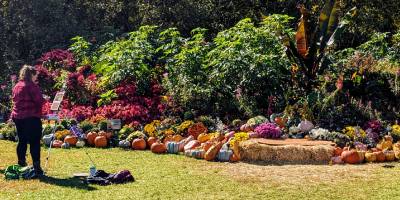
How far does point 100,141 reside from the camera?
1145cm

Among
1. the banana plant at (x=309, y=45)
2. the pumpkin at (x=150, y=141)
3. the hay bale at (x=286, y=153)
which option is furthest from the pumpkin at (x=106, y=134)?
the banana plant at (x=309, y=45)

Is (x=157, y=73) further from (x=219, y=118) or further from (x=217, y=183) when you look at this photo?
(x=217, y=183)

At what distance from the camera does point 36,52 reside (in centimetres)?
1806

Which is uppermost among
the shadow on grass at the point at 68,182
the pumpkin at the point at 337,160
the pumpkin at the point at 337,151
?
the pumpkin at the point at 337,151

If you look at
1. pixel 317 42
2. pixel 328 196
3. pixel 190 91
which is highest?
pixel 317 42

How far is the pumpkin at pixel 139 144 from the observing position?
11234 mm

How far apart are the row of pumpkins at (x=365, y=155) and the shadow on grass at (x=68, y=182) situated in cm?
417

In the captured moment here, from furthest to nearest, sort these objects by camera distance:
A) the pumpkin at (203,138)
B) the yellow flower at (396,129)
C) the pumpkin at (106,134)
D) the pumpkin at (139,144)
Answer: the pumpkin at (106,134)
the pumpkin at (139,144)
the pumpkin at (203,138)
the yellow flower at (396,129)

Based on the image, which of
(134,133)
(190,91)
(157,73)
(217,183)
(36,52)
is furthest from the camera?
(36,52)

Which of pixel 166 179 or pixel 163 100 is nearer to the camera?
pixel 166 179

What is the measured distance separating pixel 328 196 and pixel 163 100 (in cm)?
594

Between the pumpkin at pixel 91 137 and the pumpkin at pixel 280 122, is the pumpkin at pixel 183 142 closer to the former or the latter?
the pumpkin at pixel 280 122

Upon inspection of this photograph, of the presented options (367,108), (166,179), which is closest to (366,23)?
(367,108)

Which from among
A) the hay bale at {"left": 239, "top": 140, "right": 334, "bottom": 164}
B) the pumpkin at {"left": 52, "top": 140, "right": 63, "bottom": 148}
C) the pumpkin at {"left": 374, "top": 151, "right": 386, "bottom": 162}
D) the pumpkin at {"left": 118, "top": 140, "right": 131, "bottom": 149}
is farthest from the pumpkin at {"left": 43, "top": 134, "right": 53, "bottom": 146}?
the pumpkin at {"left": 374, "top": 151, "right": 386, "bottom": 162}
